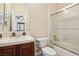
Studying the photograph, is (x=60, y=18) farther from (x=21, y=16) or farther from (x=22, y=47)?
(x=22, y=47)

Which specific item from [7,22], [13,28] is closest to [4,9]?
[7,22]

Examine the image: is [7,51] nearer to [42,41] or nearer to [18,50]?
[18,50]

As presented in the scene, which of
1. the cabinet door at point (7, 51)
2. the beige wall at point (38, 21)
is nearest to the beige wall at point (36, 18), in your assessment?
the beige wall at point (38, 21)

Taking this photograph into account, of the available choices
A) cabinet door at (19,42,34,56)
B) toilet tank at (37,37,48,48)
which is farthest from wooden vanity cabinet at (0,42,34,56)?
toilet tank at (37,37,48,48)

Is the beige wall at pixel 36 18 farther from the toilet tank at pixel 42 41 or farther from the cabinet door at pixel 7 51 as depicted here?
the cabinet door at pixel 7 51

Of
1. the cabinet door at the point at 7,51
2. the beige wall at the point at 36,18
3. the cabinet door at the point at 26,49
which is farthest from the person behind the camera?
the beige wall at the point at 36,18

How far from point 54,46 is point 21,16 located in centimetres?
103

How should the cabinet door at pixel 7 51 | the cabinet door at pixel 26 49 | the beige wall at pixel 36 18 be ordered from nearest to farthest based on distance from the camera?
the cabinet door at pixel 7 51, the cabinet door at pixel 26 49, the beige wall at pixel 36 18

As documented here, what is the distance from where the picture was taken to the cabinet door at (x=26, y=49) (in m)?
1.73

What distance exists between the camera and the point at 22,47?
1.74m

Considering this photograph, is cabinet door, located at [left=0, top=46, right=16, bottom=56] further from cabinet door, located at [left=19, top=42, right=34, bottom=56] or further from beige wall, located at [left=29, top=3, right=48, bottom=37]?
beige wall, located at [left=29, top=3, right=48, bottom=37]

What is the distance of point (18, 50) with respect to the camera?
5.55ft

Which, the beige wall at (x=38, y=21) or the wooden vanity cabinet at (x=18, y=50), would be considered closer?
the wooden vanity cabinet at (x=18, y=50)

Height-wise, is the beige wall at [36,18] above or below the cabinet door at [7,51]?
above
